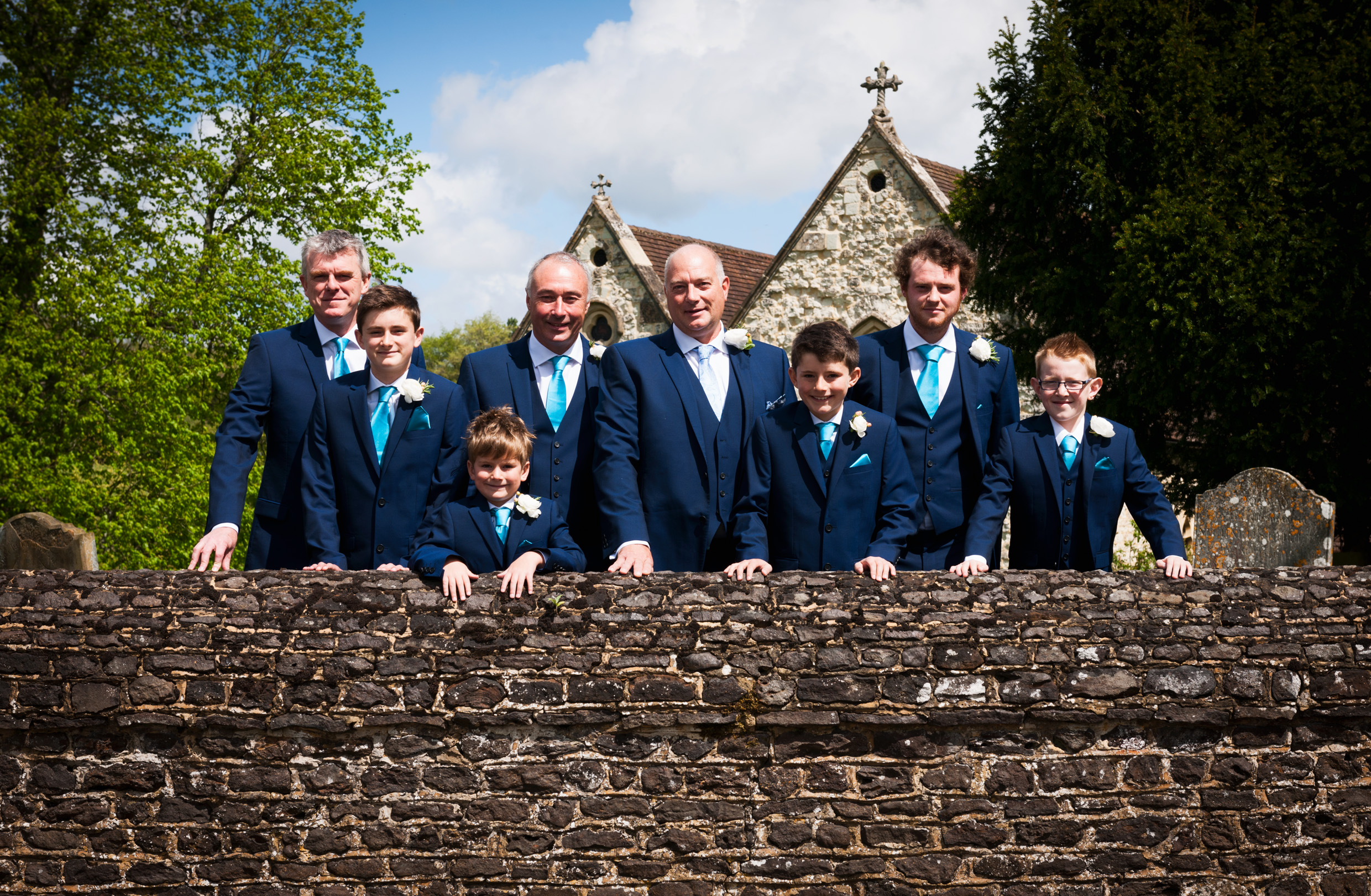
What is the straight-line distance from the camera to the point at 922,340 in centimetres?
548

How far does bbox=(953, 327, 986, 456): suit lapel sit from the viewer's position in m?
5.39

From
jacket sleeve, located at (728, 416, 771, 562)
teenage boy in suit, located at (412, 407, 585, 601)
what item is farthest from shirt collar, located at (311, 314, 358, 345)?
jacket sleeve, located at (728, 416, 771, 562)

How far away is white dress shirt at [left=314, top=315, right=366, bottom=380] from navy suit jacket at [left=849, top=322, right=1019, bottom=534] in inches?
99.1

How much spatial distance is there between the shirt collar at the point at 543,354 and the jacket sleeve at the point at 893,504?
62.1 inches

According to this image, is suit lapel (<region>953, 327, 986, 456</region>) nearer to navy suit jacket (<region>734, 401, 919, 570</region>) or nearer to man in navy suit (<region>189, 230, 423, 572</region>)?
navy suit jacket (<region>734, 401, 919, 570</region>)

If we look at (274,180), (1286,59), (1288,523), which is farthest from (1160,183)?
(274,180)

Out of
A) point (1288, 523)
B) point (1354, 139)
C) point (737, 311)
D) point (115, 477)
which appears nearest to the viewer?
point (1288, 523)

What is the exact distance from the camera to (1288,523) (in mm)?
9328

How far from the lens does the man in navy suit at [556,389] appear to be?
516 centimetres

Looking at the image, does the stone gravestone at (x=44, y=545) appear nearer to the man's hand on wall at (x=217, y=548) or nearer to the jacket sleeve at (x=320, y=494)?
the man's hand on wall at (x=217, y=548)

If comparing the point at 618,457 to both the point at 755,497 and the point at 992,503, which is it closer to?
the point at 755,497

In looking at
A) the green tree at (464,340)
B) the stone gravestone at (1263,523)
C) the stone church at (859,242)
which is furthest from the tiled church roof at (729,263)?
the green tree at (464,340)

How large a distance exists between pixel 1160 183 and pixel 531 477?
1240cm

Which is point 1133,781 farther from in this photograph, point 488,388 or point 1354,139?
point 1354,139
